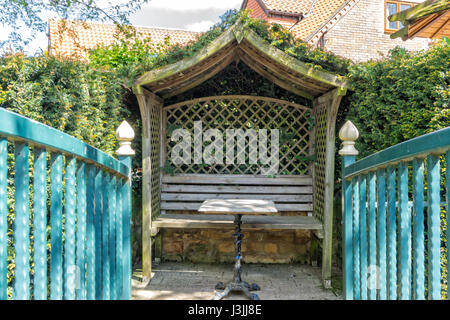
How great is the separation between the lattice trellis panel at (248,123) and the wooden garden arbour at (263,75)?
0.55ft

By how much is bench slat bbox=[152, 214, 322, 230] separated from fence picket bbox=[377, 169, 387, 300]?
2458mm

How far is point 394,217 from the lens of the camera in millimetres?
1520

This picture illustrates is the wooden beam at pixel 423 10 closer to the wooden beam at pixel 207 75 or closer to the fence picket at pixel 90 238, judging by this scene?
the wooden beam at pixel 207 75

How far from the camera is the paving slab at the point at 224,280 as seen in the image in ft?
12.1

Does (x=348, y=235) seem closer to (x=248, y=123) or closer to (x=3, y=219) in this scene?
(x=3, y=219)

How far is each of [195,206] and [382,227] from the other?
324 centimetres

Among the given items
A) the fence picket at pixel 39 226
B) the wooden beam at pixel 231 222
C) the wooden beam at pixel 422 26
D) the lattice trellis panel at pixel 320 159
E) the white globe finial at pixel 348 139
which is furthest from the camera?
the lattice trellis panel at pixel 320 159

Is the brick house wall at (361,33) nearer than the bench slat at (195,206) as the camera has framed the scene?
No

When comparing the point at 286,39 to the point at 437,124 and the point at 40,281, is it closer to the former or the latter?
the point at 437,124

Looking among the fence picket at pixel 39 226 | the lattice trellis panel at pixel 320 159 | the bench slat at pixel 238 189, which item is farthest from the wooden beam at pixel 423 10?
the fence picket at pixel 39 226

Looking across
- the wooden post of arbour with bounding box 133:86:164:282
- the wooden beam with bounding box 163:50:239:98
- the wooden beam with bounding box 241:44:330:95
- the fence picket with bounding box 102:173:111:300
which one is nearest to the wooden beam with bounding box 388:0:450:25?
the wooden beam with bounding box 241:44:330:95

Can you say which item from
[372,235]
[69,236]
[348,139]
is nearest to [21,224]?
[69,236]

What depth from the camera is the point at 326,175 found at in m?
4.07
